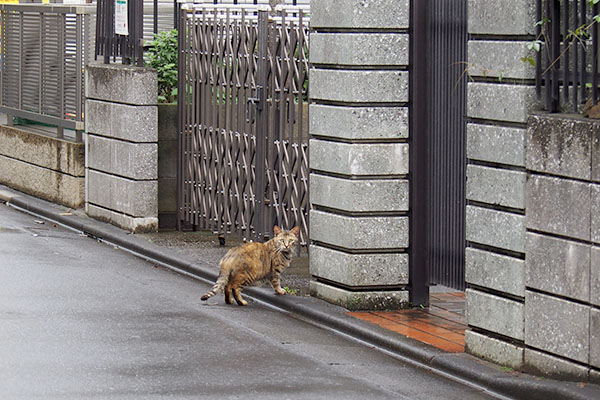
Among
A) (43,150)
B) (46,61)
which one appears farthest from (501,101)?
(46,61)

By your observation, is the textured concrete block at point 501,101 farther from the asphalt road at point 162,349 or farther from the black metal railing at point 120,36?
the black metal railing at point 120,36

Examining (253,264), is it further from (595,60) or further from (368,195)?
(595,60)

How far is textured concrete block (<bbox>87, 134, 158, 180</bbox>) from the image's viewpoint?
50.0ft

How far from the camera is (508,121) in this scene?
344 inches

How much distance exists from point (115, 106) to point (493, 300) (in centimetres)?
761

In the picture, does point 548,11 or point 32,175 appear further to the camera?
point 32,175

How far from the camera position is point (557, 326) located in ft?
27.2

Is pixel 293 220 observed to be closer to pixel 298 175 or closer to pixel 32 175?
pixel 298 175

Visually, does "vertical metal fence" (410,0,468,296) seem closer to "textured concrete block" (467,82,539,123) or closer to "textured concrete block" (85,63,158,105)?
"textured concrete block" (467,82,539,123)

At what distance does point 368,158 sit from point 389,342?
1.70 metres

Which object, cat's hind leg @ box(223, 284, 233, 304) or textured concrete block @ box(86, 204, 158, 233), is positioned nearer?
cat's hind leg @ box(223, 284, 233, 304)

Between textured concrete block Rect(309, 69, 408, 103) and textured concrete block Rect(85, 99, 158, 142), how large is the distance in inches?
184

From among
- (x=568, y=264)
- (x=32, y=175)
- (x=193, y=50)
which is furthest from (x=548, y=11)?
(x=32, y=175)

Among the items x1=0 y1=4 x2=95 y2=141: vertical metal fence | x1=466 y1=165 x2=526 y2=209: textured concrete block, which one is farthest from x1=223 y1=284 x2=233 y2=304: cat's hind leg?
x1=0 y1=4 x2=95 y2=141: vertical metal fence
